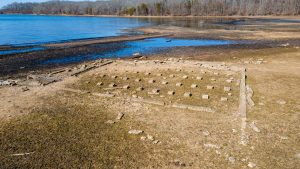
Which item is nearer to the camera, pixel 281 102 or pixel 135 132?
pixel 135 132

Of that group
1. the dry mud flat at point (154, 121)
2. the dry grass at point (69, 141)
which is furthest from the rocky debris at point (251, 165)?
the dry grass at point (69, 141)

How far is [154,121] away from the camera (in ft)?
31.1

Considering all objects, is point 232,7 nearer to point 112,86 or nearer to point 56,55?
point 56,55

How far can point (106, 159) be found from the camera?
23.4ft

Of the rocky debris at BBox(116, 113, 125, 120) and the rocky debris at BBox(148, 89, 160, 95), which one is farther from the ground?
the rocky debris at BBox(148, 89, 160, 95)

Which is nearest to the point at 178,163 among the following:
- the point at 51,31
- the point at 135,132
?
the point at 135,132

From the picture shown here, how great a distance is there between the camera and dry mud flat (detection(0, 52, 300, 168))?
720 cm

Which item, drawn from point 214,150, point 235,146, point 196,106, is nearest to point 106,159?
point 214,150

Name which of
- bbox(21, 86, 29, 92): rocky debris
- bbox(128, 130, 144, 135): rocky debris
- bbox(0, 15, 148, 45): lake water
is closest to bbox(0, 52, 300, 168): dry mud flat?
bbox(128, 130, 144, 135): rocky debris

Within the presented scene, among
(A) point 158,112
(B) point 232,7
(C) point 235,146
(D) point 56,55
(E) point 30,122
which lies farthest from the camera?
(B) point 232,7

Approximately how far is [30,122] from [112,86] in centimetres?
495

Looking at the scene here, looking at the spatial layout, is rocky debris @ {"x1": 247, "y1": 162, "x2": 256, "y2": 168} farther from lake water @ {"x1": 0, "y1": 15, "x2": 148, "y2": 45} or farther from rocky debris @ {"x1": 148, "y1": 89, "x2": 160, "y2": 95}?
lake water @ {"x1": 0, "y1": 15, "x2": 148, "y2": 45}

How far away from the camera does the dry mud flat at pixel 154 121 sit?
7195 millimetres

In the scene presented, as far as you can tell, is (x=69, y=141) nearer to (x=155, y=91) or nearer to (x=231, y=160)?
(x=231, y=160)
